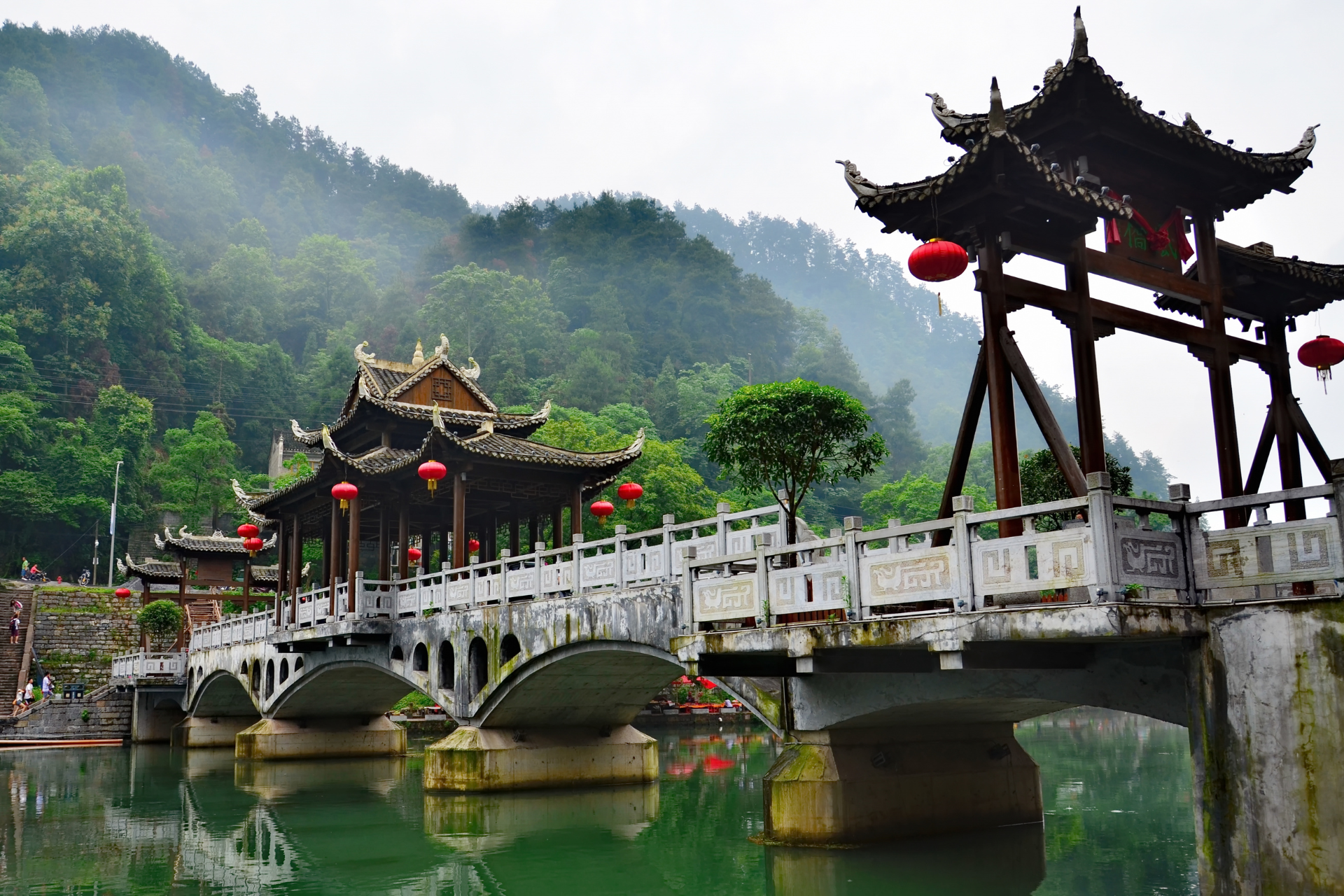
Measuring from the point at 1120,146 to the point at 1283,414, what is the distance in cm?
410

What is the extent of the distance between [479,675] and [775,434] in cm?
969

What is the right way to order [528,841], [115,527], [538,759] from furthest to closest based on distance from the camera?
[115,527] → [538,759] → [528,841]

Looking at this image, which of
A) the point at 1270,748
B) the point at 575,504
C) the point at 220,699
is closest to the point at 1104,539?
the point at 1270,748

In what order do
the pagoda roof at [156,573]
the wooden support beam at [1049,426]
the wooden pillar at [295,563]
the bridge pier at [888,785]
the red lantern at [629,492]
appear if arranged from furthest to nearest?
the pagoda roof at [156,573]
the wooden pillar at [295,563]
the red lantern at [629,492]
the bridge pier at [888,785]
the wooden support beam at [1049,426]

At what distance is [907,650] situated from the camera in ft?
42.0

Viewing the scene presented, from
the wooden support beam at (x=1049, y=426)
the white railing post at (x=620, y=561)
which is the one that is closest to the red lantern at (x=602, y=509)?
the white railing post at (x=620, y=561)

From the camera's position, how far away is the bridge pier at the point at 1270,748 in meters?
9.20

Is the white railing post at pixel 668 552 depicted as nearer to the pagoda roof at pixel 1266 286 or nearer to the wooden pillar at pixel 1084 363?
the wooden pillar at pixel 1084 363

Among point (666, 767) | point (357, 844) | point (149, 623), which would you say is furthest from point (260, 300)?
point (357, 844)

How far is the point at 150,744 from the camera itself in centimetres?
4500

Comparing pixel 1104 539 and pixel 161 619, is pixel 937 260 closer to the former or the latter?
pixel 1104 539

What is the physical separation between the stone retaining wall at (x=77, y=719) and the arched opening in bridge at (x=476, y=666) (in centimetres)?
2721

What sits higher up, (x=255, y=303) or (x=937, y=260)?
(x=255, y=303)

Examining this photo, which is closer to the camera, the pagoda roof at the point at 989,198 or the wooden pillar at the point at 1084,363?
the pagoda roof at the point at 989,198
